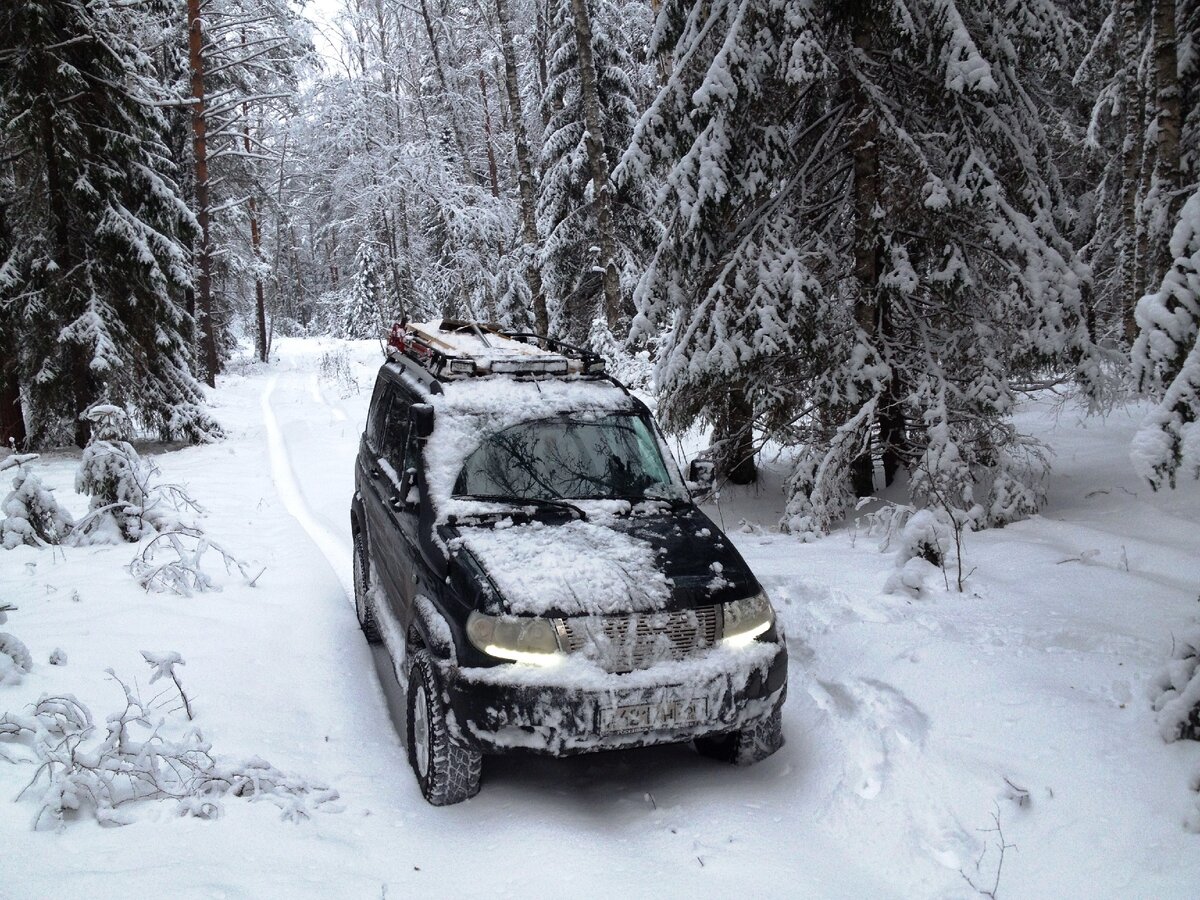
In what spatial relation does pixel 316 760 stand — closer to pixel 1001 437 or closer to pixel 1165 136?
pixel 1001 437

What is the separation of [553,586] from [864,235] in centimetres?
575

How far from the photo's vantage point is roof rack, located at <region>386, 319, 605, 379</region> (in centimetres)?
541

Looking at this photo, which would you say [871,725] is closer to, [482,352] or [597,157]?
[482,352]

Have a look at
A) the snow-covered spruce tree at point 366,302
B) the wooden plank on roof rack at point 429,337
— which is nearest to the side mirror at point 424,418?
the wooden plank on roof rack at point 429,337

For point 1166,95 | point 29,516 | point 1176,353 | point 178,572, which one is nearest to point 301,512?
point 29,516

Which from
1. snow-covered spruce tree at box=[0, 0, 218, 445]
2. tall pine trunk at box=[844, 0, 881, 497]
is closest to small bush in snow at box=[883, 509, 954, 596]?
tall pine trunk at box=[844, 0, 881, 497]

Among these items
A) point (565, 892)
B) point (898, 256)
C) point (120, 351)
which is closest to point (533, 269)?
point (120, 351)

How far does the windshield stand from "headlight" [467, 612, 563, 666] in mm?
1105

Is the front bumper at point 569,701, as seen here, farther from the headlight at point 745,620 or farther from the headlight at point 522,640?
the headlight at point 745,620

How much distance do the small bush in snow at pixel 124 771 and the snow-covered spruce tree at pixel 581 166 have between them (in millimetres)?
14508

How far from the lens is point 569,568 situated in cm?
406

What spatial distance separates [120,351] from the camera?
539 inches

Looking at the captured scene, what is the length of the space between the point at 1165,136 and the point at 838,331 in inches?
260

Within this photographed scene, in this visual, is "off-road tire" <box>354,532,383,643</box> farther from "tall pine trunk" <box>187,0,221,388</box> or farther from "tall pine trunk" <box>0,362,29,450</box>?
"tall pine trunk" <box>187,0,221,388</box>
